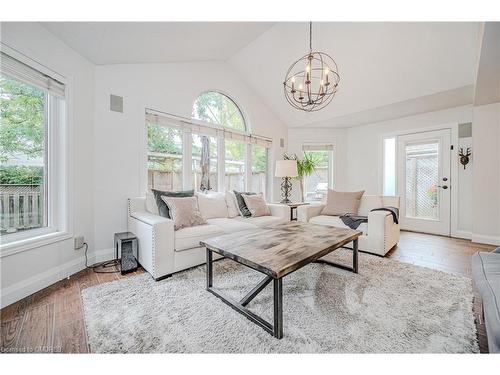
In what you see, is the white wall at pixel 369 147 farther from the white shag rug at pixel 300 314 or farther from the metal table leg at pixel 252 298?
the metal table leg at pixel 252 298

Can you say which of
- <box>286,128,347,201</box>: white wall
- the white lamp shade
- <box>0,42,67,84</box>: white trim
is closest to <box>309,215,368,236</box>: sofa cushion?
the white lamp shade

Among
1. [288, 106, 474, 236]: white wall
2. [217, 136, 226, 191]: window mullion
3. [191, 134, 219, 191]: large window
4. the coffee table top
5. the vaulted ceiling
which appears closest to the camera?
the coffee table top

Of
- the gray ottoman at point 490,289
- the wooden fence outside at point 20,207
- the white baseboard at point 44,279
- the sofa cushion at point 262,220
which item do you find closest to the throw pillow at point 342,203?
the sofa cushion at point 262,220

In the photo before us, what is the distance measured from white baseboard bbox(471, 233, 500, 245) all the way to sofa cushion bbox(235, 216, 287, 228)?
3.04 metres

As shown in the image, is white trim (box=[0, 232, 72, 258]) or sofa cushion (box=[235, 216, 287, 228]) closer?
white trim (box=[0, 232, 72, 258])

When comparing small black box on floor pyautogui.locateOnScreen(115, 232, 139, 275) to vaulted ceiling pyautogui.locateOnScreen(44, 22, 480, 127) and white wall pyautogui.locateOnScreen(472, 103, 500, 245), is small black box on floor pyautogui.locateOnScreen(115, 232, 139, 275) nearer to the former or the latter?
vaulted ceiling pyautogui.locateOnScreen(44, 22, 480, 127)

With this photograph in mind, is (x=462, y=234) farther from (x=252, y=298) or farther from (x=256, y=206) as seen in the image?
Result: (x=252, y=298)

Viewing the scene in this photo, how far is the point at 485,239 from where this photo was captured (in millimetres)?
3451

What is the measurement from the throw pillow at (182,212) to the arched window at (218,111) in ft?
5.35

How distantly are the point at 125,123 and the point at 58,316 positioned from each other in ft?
6.94

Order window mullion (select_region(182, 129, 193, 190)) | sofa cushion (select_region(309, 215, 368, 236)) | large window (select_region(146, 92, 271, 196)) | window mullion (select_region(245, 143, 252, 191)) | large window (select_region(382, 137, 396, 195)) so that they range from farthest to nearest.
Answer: large window (select_region(382, 137, 396, 195)) < window mullion (select_region(245, 143, 252, 191)) < window mullion (select_region(182, 129, 193, 190)) < large window (select_region(146, 92, 271, 196)) < sofa cushion (select_region(309, 215, 368, 236))

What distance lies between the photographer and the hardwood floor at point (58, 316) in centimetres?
130

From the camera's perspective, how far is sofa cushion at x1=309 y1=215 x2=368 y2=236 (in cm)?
292
